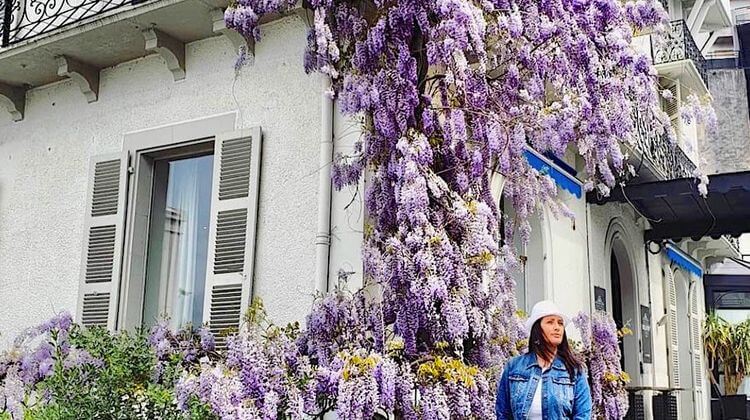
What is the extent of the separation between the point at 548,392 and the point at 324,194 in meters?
2.67

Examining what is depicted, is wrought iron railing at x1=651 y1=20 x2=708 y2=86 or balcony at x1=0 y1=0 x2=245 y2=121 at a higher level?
wrought iron railing at x1=651 y1=20 x2=708 y2=86

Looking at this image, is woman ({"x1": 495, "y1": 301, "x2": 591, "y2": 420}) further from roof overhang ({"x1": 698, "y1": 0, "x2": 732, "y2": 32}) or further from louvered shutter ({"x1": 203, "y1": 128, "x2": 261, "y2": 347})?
roof overhang ({"x1": 698, "y1": 0, "x2": 732, "y2": 32})

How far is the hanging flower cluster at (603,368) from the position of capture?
547 cm

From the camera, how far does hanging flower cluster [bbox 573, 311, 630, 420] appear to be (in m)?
5.47

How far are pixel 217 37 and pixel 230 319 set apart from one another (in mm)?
2430

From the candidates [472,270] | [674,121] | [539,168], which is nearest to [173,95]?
[539,168]

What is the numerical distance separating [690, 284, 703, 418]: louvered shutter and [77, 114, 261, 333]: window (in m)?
9.74

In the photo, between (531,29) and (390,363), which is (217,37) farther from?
(390,363)

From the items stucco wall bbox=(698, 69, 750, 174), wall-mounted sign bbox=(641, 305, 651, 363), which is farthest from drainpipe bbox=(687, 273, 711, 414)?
stucco wall bbox=(698, 69, 750, 174)

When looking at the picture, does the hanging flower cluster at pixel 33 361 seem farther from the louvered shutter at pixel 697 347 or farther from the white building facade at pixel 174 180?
the louvered shutter at pixel 697 347

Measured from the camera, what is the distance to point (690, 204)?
1048 centimetres

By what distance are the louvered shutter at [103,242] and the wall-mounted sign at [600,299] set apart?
5.36 meters

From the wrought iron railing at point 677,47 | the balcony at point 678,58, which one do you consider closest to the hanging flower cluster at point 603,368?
the balcony at point 678,58

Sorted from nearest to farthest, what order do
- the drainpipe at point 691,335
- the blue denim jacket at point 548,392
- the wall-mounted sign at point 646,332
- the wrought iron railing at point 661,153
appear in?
the blue denim jacket at point 548,392 → the wrought iron railing at point 661,153 → the wall-mounted sign at point 646,332 → the drainpipe at point 691,335
